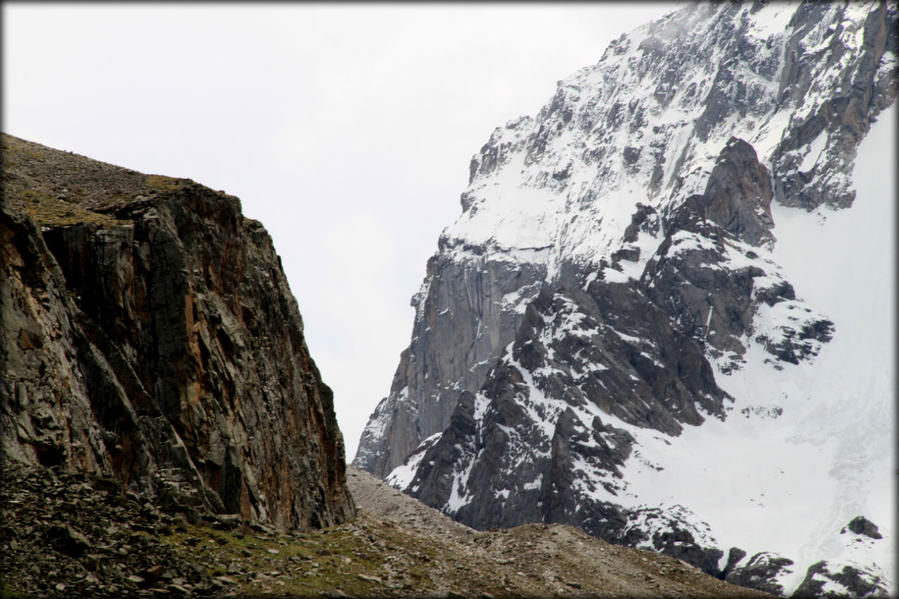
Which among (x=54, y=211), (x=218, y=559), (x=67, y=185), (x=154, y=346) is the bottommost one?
(x=218, y=559)

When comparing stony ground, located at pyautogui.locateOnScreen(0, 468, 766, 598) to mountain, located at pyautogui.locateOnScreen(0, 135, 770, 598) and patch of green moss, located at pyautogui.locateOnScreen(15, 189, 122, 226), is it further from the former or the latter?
patch of green moss, located at pyautogui.locateOnScreen(15, 189, 122, 226)

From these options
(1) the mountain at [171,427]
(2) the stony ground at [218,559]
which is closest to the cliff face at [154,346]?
(1) the mountain at [171,427]

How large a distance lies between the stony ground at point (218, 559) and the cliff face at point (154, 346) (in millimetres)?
1852

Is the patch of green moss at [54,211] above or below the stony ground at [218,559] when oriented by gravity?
above

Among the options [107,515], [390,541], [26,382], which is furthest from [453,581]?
[26,382]

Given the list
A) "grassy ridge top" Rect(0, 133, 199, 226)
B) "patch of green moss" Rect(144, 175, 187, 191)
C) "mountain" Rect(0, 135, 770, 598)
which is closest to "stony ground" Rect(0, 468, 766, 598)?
"mountain" Rect(0, 135, 770, 598)

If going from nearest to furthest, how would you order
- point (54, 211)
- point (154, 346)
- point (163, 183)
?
point (154, 346) < point (54, 211) < point (163, 183)

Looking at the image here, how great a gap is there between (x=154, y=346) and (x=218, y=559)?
35.0ft

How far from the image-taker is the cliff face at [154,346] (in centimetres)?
3169

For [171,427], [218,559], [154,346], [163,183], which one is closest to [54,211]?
[163,183]

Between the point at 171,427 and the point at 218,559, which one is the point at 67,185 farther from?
the point at 218,559

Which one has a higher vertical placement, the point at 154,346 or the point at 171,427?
the point at 154,346

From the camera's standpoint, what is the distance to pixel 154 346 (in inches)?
1507

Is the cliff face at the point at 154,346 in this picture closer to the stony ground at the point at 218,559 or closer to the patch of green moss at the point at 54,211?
the patch of green moss at the point at 54,211
